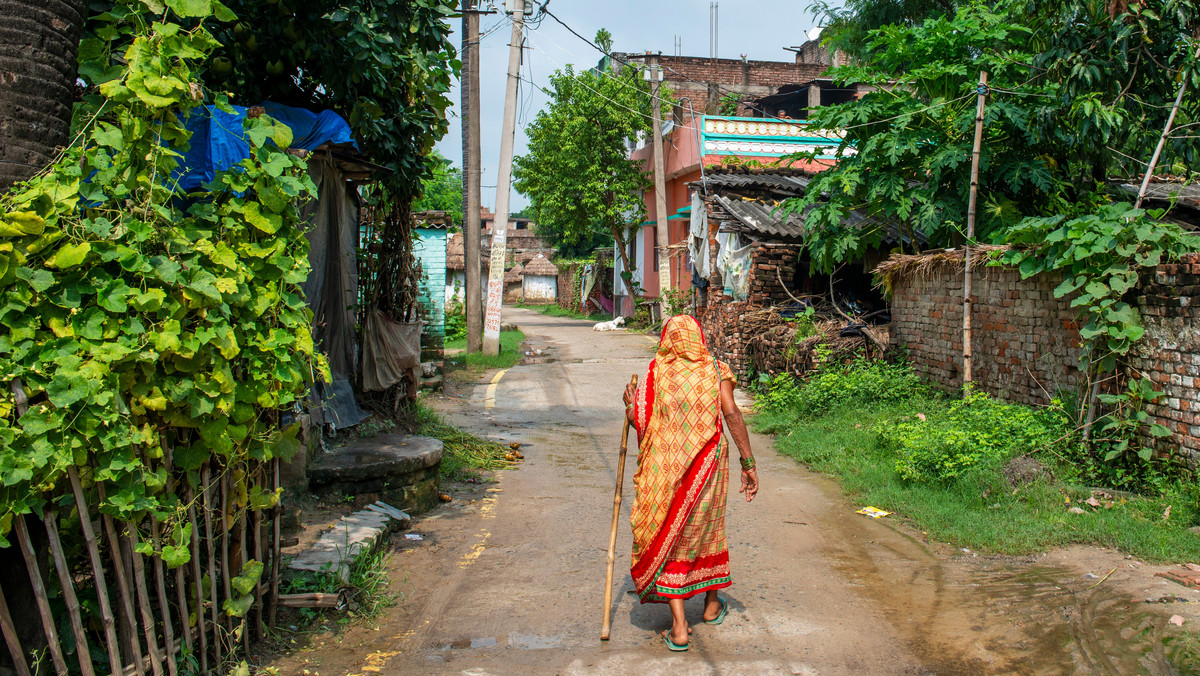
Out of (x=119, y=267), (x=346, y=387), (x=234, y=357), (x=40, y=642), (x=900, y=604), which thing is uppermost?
(x=119, y=267)

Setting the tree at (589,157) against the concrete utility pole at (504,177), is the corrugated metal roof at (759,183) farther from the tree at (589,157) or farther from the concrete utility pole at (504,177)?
the tree at (589,157)

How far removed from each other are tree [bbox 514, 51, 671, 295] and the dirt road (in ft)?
67.0

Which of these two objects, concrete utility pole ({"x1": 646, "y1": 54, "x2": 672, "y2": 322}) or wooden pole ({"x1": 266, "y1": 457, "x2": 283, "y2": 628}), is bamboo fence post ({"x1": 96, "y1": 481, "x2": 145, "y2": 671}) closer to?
wooden pole ({"x1": 266, "y1": 457, "x2": 283, "y2": 628})

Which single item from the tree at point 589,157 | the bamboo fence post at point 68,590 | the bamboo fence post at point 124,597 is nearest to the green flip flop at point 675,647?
the bamboo fence post at point 124,597

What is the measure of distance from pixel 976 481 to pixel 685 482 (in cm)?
322

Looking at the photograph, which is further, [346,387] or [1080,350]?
[346,387]

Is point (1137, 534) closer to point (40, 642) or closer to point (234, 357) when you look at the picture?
point (234, 357)

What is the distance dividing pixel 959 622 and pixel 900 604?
35 cm

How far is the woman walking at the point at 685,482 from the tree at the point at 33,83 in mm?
2970

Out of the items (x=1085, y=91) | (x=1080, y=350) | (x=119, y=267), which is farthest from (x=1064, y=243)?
(x=119, y=267)

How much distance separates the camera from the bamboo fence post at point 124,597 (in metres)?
→ 2.95

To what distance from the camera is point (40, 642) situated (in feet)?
10.3

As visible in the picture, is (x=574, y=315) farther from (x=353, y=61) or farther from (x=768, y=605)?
Answer: (x=768, y=605)

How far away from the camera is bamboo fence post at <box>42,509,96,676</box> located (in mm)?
2766
